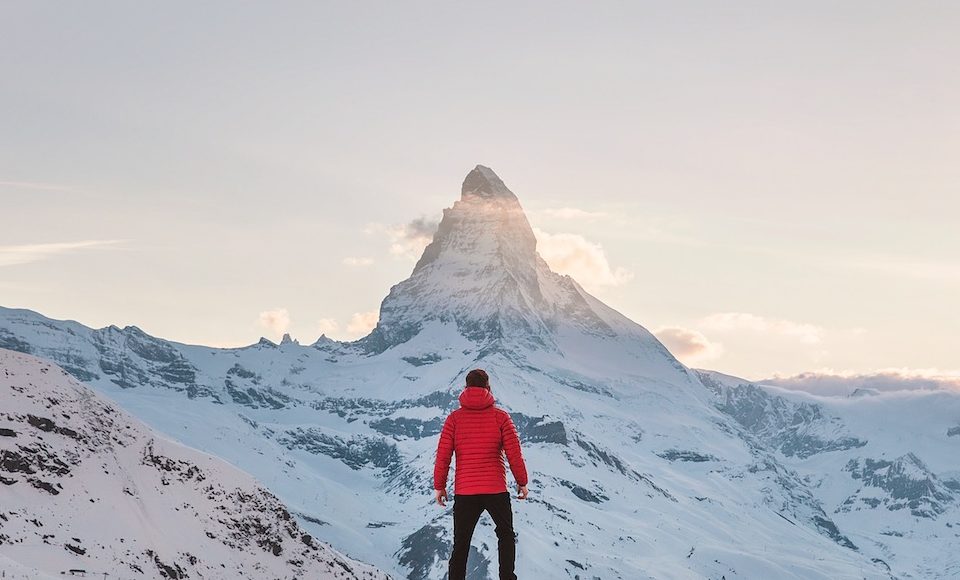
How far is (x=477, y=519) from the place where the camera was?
2816cm

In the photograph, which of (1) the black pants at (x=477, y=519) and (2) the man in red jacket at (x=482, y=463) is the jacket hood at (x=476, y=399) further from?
(1) the black pants at (x=477, y=519)

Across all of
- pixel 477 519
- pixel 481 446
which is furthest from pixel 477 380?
pixel 477 519

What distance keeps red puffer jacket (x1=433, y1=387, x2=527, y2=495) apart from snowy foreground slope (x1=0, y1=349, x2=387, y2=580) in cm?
4947

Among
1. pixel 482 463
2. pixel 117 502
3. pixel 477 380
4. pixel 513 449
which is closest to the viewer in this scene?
pixel 513 449

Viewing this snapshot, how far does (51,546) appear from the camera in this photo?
245 feet

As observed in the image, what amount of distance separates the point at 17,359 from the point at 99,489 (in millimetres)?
16038

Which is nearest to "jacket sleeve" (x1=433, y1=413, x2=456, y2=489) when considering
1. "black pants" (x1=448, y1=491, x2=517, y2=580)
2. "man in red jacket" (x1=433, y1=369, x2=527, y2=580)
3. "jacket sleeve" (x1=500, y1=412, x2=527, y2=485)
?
"man in red jacket" (x1=433, y1=369, x2=527, y2=580)

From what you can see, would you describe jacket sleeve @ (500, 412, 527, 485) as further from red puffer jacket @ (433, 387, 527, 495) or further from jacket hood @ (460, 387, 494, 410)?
jacket hood @ (460, 387, 494, 410)

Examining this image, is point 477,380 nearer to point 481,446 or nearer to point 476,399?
point 476,399

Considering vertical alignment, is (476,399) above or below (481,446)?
above

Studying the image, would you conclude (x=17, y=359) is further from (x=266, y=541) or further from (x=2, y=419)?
(x=266, y=541)

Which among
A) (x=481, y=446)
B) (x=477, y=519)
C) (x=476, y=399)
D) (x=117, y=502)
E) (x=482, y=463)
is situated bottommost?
(x=117, y=502)

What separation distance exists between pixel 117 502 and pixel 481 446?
6611 centimetres

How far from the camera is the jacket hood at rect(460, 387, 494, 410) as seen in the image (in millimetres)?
27922
